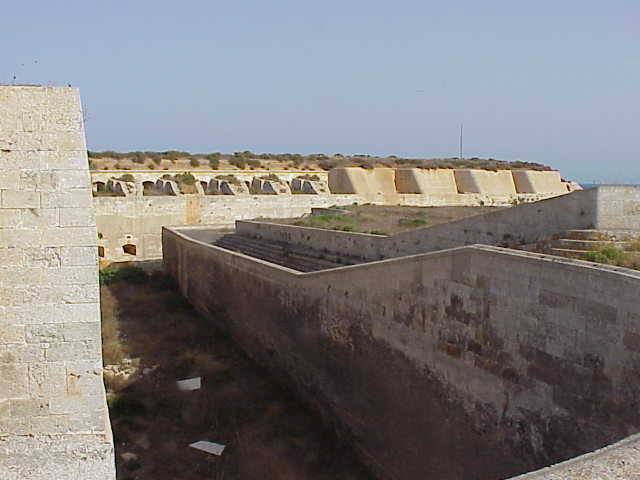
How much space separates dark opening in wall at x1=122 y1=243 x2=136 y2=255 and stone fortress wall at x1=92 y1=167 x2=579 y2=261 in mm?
31

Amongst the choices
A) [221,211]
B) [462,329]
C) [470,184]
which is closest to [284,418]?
[462,329]

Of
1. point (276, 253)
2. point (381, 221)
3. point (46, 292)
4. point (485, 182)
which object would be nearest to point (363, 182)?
point (485, 182)

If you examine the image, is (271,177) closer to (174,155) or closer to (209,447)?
(174,155)

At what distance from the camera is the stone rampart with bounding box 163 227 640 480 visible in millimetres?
4477

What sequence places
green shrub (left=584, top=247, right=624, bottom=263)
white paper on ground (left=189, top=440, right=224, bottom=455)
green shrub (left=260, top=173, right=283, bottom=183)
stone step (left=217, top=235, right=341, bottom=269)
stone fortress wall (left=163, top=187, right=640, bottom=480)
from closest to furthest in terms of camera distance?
1. stone fortress wall (left=163, top=187, right=640, bottom=480)
2. green shrub (left=584, top=247, right=624, bottom=263)
3. white paper on ground (left=189, top=440, right=224, bottom=455)
4. stone step (left=217, top=235, right=341, bottom=269)
5. green shrub (left=260, top=173, right=283, bottom=183)

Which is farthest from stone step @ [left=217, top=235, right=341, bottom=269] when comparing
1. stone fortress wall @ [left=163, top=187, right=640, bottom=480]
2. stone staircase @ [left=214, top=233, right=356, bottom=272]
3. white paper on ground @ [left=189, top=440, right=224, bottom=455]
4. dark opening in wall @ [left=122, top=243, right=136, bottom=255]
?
white paper on ground @ [left=189, top=440, right=224, bottom=455]

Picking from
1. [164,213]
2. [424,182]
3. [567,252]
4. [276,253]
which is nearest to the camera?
[567,252]

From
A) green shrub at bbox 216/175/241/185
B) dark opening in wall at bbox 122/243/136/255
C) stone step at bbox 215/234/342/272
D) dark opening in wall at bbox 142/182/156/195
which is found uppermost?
green shrub at bbox 216/175/241/185

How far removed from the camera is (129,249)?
770 inches

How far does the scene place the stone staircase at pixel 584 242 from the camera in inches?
248

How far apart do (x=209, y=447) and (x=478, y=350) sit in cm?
409

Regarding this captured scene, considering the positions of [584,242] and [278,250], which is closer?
[584,242]

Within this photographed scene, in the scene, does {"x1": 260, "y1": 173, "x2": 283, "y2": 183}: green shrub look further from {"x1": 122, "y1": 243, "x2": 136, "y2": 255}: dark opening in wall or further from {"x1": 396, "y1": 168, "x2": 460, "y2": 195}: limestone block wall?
{"x1": 122, "y1": 243, "x2": 136, "y2": 255}: dark opening in wall

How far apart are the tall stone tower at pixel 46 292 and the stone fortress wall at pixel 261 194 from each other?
15091mm
